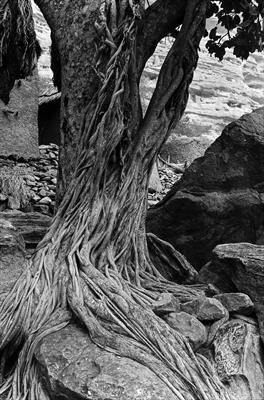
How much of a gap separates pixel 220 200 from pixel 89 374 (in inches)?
110

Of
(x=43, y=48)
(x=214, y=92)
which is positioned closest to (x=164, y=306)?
(x=43, y=48)

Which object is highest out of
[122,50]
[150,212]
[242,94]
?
[122,50]

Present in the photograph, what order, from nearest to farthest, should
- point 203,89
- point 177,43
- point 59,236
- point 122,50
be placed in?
point 59,236 < point 122,50 < point 177,43 < point 203,89

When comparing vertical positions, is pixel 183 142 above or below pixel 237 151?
below

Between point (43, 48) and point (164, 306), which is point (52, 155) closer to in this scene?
point (164, 306)

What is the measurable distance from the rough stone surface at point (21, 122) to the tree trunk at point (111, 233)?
14.8ft

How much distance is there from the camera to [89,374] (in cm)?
259

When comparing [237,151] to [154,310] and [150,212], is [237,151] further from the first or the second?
[154,310]

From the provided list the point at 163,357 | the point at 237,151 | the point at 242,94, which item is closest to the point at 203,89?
the point at 242,94

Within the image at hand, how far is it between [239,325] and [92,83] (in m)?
2.03

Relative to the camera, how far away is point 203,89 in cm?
2166

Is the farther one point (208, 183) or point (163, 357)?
point (208, 183)

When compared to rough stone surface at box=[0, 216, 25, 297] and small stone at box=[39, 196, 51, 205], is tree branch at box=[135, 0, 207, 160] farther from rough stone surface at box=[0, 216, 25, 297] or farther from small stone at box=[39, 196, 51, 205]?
small stone at box=[39, 196, 51, 205]

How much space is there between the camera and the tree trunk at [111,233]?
2.82 m
